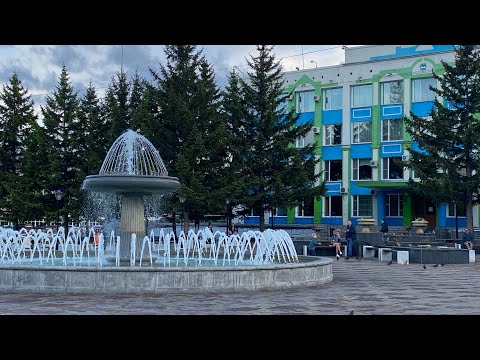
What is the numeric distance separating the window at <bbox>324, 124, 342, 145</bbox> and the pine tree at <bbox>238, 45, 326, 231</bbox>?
32.5 ft

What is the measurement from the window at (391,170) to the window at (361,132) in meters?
2.09

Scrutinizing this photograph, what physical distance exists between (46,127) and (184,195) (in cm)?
1126

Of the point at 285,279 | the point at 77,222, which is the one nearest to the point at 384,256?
the point at 285,279

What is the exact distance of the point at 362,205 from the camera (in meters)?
47.0

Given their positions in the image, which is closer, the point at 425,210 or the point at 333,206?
the point at 425,210

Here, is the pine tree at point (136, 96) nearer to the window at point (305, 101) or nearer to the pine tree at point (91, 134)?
the pine tree at point (91, 134)

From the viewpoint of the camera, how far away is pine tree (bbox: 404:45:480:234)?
1368 inches

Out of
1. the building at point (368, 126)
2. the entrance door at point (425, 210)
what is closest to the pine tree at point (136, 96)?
the building at point (368, 126)

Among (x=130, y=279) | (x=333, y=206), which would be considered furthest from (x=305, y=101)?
(x=130, y=279)

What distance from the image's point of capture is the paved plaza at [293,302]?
10391mm

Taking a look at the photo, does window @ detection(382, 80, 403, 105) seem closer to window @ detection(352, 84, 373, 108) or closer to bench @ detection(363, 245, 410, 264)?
window @ detection(352, 84, 373, 108)

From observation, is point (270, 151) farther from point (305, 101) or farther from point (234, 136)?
point (305, 101)

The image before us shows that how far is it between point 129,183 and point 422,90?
33.1m

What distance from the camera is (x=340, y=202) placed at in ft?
158
